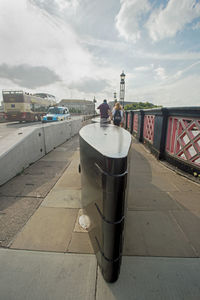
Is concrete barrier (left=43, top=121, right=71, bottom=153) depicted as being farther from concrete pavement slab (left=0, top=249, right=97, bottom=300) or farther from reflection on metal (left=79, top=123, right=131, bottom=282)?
reflection on metal (left=79, top=123, right=131, bottom=282)

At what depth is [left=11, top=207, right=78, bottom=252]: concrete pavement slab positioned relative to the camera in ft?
6.43

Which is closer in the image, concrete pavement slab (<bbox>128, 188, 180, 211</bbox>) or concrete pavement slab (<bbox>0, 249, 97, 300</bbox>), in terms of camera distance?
concrete pavement slab (<bbox>0, 249, 97, 300</bbox>)

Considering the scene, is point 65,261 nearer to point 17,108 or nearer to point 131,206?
point 131,206

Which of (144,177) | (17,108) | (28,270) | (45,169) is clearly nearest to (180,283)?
(28,270)

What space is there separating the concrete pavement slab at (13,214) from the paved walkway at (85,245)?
1 cm

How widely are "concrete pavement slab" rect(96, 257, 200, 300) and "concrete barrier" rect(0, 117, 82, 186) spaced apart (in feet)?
10.8

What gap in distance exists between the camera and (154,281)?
5.08ft

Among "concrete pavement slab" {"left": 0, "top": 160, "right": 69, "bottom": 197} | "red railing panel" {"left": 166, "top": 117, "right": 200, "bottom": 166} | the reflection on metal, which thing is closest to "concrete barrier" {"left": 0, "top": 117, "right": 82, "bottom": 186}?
"concrete pavement slab" {"left": 0, "top": 160, "right": 69, "bottom": 197}

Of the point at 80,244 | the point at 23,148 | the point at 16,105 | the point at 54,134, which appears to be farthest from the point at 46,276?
the point at 16,105

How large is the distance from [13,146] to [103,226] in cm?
360

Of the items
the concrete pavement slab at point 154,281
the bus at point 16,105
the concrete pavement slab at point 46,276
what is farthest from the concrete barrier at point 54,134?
the bus at point 16,105

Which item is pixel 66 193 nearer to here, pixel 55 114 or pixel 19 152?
pixel 19 152

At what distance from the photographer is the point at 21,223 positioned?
2.36m

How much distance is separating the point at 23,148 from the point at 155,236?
415 cm
